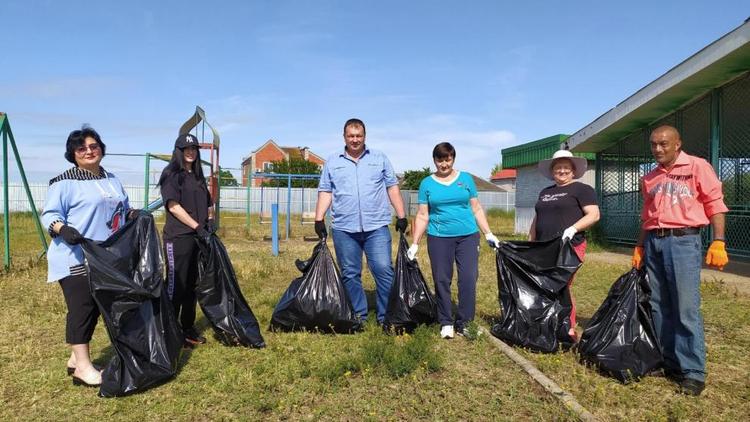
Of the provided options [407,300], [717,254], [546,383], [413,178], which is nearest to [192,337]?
[407,300]

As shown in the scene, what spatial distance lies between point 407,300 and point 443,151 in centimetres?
125

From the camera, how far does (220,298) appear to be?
4059 mm

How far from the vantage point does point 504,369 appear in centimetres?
360

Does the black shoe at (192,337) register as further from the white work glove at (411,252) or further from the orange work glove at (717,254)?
the orange work glove at (717,254)

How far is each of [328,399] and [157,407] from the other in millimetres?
978

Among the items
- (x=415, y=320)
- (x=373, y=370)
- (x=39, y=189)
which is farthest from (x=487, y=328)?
(x=39, y=189)

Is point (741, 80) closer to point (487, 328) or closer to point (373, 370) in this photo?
point (487, 328)

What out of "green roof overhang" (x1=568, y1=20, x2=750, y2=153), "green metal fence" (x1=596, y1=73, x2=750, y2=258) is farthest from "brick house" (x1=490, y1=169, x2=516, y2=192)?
"green roof overhang" (x1=568, y1=20, x2=750, y2=153)

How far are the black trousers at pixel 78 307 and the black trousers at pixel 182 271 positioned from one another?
72 centimetres

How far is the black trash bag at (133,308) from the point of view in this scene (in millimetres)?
3154

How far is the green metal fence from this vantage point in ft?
28.5

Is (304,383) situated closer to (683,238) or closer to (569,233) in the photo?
(569,233)

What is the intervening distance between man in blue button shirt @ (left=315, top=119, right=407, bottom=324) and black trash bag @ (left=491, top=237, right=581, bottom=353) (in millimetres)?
983

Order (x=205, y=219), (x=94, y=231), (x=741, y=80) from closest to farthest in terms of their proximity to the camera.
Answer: (x=94, y=231)
(x=205, y=219)
(x=741, y=80)
